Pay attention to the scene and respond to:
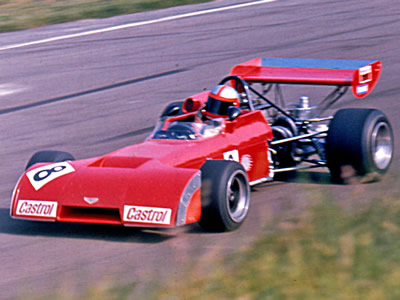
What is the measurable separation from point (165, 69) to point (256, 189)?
7.39m

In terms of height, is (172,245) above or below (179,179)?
below

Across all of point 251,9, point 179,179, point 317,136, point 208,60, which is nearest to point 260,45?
point 208,60

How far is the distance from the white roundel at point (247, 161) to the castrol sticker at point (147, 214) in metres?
1.41

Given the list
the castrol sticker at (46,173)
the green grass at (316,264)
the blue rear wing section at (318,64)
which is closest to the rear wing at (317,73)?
the blue rear wing section at (318,64)

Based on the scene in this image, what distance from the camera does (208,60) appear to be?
14.8m

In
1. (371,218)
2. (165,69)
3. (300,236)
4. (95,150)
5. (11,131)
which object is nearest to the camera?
(300,236)

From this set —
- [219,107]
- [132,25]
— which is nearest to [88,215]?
[219,107]

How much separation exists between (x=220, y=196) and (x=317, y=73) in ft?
8.93

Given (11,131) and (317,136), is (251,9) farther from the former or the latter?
(317,136)

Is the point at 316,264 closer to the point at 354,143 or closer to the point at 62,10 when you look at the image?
the point at 354,143

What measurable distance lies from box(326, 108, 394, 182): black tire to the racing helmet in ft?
3.27

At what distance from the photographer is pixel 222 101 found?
7336mm

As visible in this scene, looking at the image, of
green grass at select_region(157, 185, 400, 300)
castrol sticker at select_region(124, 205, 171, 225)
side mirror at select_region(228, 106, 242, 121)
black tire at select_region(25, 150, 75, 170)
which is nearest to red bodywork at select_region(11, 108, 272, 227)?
castrol sticker at select_region(124, 205, 171, 225)

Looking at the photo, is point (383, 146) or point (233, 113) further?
point (383, 146)
